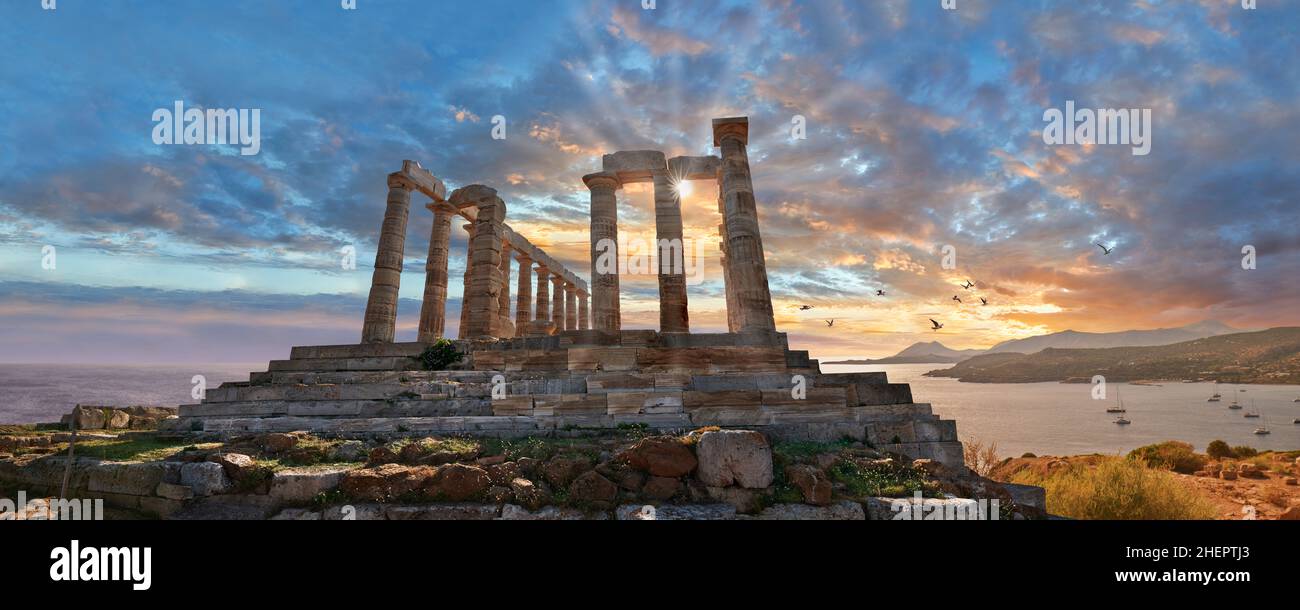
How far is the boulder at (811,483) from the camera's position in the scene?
671cm

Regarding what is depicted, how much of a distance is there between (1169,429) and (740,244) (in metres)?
74.8

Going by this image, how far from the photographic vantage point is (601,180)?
67.8 ft

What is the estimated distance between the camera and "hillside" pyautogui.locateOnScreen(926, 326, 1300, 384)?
11325 centimetres

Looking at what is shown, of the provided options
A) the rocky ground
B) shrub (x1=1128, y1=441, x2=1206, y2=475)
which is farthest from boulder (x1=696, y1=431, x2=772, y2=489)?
shrub (x1=1128, y1=441, x2=1206, y2=475)

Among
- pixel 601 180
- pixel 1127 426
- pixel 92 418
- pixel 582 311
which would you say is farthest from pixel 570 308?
pixel 1127 426

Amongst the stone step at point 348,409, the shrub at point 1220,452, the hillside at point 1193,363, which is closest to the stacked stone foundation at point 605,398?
the stone step at point 348,409

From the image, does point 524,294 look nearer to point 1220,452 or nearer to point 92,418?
point 92,418

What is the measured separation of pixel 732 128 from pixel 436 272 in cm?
1631

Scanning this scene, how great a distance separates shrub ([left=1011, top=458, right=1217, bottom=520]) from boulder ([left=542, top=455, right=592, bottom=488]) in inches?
491

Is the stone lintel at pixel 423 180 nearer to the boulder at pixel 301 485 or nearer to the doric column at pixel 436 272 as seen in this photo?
the doric column at pixel 436 272
